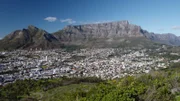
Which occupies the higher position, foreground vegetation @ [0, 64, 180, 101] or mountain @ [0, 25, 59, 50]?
mountain @ [0, 25, 59, 50]

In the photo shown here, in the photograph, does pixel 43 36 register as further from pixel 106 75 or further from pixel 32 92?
pixel 32 92

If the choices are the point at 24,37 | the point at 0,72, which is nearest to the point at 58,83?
the point at 0,72

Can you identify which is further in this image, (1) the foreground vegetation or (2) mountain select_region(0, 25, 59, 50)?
(2) mountain select_region(0, 25, 59, 50)

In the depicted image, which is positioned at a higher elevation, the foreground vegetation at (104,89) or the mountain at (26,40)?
the mountain at (26,40)

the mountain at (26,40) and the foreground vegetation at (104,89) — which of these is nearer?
the foreground vegetation at (104,89)
